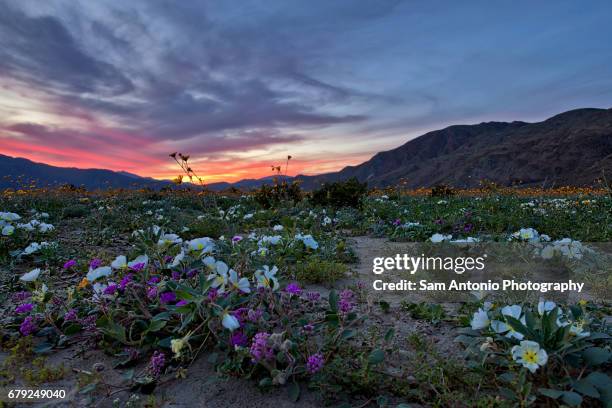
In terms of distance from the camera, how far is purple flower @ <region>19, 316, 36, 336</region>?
298cm

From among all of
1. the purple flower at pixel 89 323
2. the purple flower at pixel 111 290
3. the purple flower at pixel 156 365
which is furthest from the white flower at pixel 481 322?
the purple flower at pixel 89 323

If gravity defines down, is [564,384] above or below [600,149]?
below

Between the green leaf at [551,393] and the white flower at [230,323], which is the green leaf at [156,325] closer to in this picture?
the white flower at [230,323]

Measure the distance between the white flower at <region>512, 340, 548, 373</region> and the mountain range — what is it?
4667 cm

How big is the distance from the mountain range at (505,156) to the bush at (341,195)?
3926 centimetres

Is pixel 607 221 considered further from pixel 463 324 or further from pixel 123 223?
pixel 123 223

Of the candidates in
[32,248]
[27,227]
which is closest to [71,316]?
[32,248]

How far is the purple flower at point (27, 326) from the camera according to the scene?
2.98 metres

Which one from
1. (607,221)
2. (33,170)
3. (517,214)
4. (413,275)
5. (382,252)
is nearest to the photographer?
(413,275)

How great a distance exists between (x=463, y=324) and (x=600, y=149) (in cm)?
10337

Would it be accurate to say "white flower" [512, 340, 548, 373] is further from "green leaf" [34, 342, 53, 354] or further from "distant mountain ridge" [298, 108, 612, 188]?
"distant mountain ridge" [298, 108, 612, 188]

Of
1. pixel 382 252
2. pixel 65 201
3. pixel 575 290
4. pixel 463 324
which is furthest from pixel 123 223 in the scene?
pixel 575 290

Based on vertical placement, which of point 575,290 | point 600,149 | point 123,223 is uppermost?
Answer: point 600,149

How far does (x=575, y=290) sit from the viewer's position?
4.03 meters
